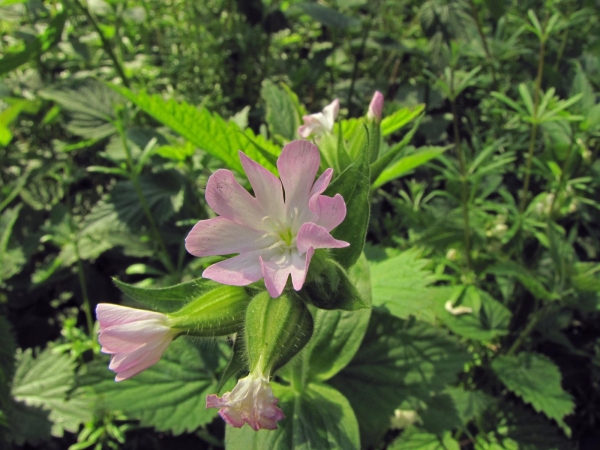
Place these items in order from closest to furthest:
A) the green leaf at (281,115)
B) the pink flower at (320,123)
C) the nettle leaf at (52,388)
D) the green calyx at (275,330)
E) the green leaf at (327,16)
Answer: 1. the green calyx at (275,330)
2. the pink flower at (320,123)
3. the green leaf at (281,115)
4. the nettle leaf at (52,388)
5. the green leaf at (327,16)

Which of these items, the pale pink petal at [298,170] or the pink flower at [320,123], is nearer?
the pale pink petal at [298,170]

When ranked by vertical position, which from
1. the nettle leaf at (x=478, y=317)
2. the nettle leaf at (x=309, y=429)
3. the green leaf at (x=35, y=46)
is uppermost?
the green leaf at (x=35, y=46)

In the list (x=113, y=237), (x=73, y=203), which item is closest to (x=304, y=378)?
(x=113, y=237)

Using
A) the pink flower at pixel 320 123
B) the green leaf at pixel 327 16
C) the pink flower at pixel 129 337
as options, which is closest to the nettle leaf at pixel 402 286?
the pink flower at pixel 320 123

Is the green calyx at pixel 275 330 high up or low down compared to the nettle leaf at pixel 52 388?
up

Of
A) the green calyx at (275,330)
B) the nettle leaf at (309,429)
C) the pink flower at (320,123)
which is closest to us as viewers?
the green calyx at (275,330)

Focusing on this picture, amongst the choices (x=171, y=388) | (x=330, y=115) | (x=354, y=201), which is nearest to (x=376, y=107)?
(x=330, y=115)

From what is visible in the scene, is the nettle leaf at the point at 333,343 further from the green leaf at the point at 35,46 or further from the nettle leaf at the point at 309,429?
the green leaf at the point at 35,46

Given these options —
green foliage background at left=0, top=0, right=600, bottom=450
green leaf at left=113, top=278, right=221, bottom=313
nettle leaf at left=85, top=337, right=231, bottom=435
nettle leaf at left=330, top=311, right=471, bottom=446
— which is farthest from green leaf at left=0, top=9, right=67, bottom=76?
nettle leaf at left=330, top=311, right=471, bottom=446
